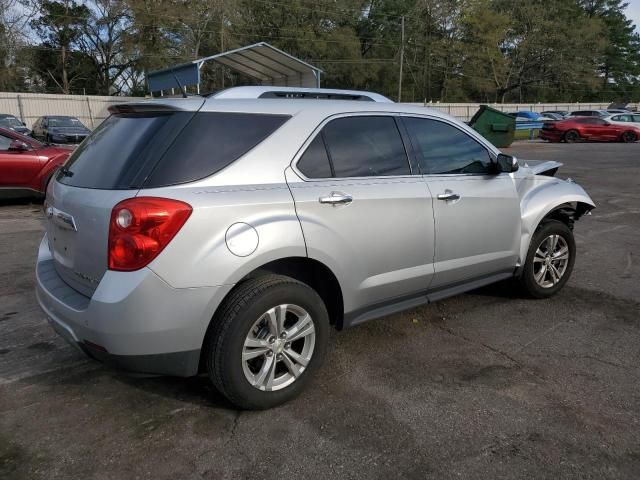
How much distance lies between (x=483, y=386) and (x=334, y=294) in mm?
1054

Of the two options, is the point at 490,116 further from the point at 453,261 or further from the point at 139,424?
the point at 139,424

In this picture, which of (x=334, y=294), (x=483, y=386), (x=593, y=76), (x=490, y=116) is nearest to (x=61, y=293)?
(x=334, y=294)

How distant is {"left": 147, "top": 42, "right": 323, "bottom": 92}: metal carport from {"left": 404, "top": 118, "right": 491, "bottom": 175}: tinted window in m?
16.0

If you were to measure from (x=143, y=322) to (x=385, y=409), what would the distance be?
55.2 inches

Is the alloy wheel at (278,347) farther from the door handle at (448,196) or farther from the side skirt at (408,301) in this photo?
the door handle at (448,196)

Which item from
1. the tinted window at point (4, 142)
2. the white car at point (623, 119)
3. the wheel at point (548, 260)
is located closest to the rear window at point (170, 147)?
the wheel at point (548, 260)

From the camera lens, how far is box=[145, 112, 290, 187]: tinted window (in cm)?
277

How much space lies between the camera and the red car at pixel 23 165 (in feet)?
30.1

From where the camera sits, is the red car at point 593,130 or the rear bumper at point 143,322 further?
the red car at point 593,130

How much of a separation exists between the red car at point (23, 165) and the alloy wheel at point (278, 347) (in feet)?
25.5

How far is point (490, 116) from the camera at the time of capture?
1998 cm

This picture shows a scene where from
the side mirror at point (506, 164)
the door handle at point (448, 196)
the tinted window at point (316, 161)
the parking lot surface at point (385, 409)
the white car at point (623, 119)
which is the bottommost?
the parking lot surface at point (385, 409)

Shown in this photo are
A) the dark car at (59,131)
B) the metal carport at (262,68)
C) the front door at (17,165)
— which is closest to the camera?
the front door at (17,165)

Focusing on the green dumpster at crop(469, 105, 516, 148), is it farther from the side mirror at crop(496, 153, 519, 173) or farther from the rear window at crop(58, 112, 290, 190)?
the rear window at crop(58, 112, 290, 190)
